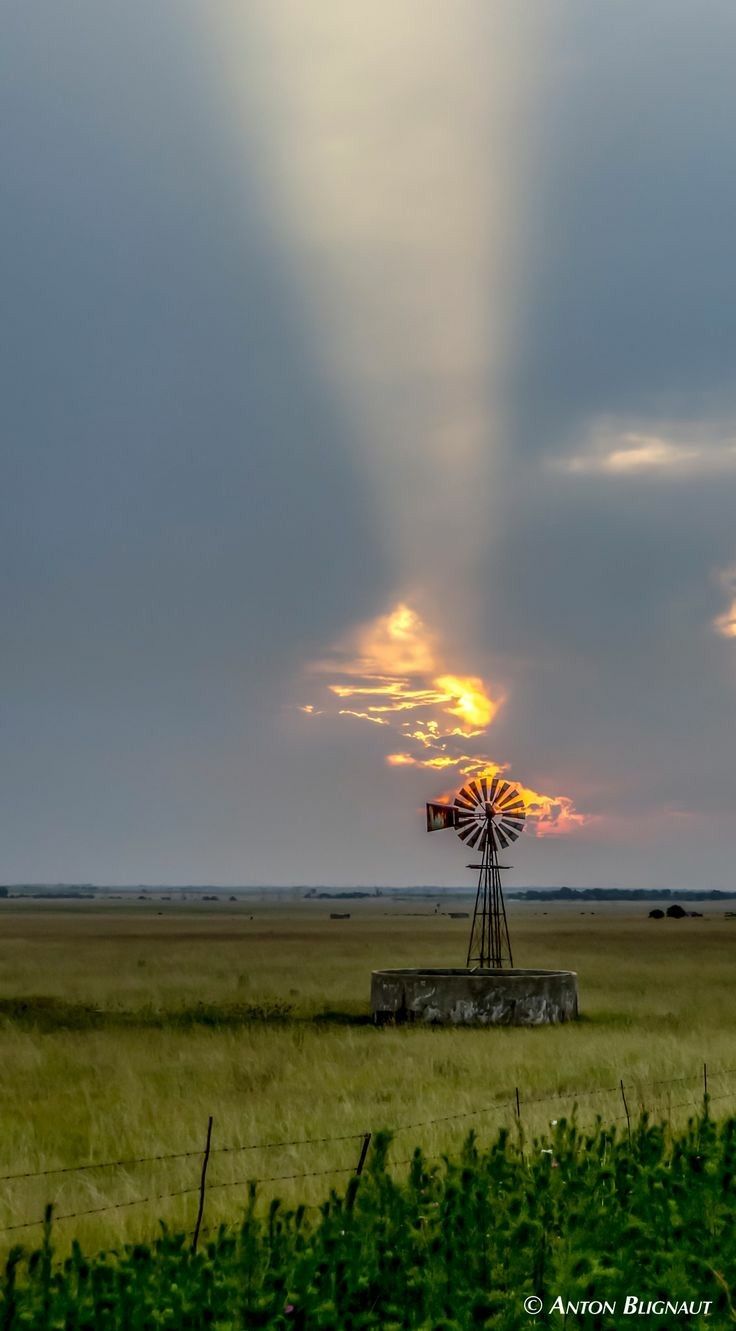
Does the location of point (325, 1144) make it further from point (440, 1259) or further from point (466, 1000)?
point (466, 1000)

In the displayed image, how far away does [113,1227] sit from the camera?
38.7 feet

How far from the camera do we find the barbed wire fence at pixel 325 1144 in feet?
39.7

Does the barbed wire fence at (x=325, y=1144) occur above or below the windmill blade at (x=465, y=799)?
below

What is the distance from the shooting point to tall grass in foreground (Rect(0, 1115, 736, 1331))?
27.7ft

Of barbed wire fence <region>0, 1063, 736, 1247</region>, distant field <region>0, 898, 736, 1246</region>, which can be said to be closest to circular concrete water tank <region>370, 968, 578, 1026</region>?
distant field <region>0, 898, 736, 1246</region>

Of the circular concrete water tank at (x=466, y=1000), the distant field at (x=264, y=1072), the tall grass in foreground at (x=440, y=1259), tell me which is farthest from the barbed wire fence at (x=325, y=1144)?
the circular concrete water tank at (x=466, y=1000)

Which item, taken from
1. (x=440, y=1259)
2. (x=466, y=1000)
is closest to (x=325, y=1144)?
(x=440, y=1259)

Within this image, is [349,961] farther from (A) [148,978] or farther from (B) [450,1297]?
(B) [450,1297]

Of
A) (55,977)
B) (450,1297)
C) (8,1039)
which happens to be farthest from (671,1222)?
(55,977)

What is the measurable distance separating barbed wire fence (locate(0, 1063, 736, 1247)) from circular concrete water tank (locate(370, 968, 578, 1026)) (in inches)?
322

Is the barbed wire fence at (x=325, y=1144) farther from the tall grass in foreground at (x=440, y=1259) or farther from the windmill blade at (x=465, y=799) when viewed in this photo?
the windmill blade at (x=465, y=799)

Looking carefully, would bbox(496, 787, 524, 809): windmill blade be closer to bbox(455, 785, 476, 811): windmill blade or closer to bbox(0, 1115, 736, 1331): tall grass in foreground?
bbox(455, 785, 476, 811): windmill blade

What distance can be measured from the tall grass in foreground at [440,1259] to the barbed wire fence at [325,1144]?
47 cm

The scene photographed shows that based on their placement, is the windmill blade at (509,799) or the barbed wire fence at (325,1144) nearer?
the barbed wire fence at (325,1144)
